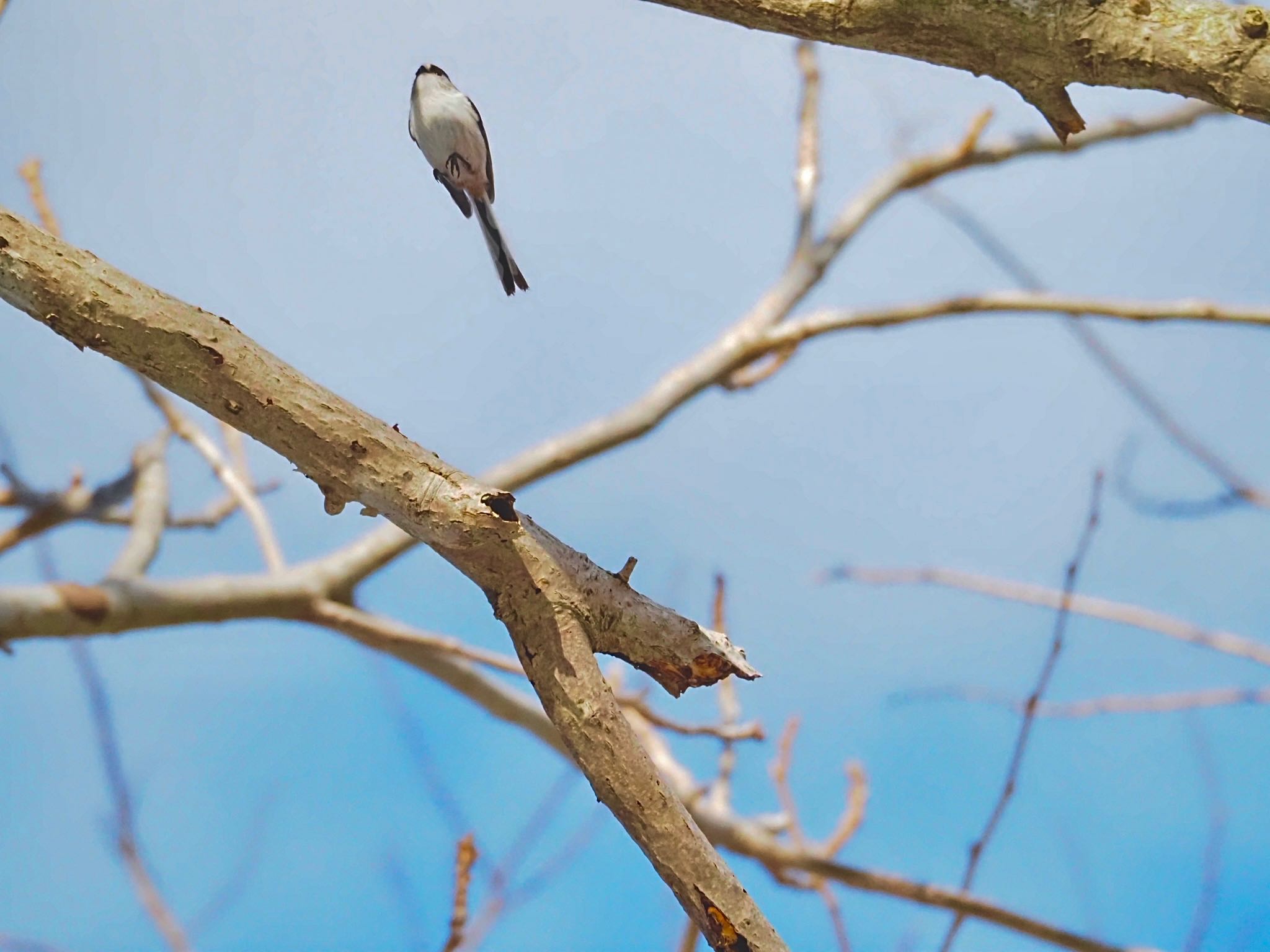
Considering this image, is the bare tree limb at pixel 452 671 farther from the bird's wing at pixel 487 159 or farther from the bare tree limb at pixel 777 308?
the bird's wing at pixel 487 159

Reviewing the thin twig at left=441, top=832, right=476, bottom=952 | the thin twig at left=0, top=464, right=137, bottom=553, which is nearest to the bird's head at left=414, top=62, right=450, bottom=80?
the thin twig at left=441, top=832, right=476, bottom=952

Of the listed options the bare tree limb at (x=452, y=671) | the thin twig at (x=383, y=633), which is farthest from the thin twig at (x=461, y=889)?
the thin twig at (x=383, y=633)

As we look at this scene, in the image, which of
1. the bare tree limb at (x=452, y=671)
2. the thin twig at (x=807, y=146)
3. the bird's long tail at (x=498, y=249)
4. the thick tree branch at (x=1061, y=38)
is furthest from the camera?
the thin twig at (x=807, y=146)

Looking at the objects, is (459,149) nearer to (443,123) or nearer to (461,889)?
(443,123)

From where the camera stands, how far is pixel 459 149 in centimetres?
215

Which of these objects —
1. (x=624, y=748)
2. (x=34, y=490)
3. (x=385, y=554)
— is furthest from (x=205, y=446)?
(x=624, y=748)

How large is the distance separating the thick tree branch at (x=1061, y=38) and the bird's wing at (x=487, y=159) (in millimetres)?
563

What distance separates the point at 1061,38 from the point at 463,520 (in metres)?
1.29

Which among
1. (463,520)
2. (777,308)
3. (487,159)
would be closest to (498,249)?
(487,159)

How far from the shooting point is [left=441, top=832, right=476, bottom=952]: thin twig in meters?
2.45

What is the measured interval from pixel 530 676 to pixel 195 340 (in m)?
0.79

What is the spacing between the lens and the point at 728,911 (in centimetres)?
159

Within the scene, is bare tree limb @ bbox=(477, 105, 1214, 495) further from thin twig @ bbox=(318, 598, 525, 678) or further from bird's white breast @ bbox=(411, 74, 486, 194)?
bird's white breast @ bbox=(411, 74, 486, 194)

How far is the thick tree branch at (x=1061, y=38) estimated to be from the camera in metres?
1.55
